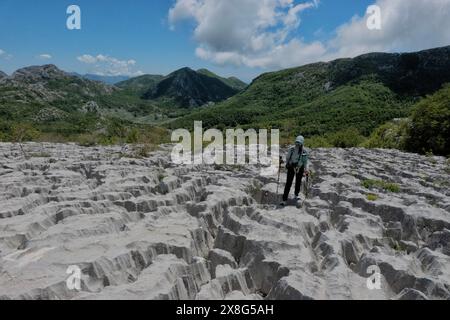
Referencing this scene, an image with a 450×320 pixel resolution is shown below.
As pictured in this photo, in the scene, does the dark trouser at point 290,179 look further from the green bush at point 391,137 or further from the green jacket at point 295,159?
the green bush at point 391,137

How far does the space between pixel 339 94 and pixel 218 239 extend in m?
130

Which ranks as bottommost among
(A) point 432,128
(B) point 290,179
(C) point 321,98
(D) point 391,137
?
(B) point 290,179

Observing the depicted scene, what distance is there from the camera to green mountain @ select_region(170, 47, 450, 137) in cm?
10619

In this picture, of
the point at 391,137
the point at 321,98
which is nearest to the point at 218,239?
the point at 391,137

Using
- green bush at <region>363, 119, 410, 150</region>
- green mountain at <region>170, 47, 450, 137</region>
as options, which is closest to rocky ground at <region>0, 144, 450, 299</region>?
green bush at <region>363, 119, 410, 150</region>

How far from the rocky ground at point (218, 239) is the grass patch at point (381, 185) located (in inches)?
3.5

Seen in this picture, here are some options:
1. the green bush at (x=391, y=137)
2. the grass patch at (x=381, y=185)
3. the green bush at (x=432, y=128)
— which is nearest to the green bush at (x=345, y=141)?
the green bush at (x=391, y=137)

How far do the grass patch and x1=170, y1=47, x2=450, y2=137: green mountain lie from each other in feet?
228

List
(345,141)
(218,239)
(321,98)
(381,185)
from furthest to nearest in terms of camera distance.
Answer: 1. (321,98)
2. (345,141)
3. (381,185)
4. (218,239)

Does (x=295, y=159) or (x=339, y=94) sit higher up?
(x=339, y=94)

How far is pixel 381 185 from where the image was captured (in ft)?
59.3

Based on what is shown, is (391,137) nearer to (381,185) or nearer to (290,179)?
(381,185)

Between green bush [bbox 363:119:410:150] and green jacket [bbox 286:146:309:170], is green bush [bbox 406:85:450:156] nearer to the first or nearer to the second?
green bush [bbox 363:119:410:150]
